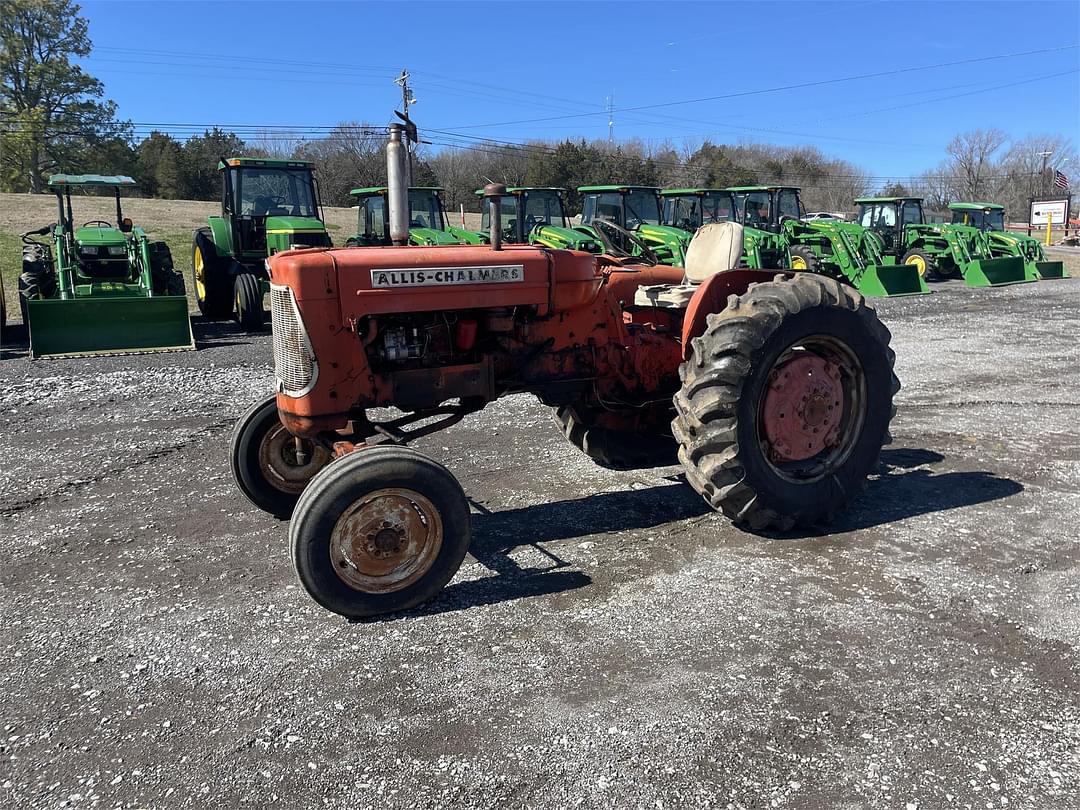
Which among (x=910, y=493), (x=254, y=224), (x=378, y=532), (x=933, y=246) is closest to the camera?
(x=378, y=532)

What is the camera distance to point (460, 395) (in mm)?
4426

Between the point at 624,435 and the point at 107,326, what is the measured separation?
Result: 7.89 meters

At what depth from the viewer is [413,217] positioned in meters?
16.6

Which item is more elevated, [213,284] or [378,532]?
[213,284]

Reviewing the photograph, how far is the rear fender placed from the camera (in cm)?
460

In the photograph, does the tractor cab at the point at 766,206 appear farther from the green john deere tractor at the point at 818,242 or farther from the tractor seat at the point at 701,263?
the tractor seat at the point at 701,263

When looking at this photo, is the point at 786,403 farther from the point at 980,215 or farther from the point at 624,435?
the point at 980,215

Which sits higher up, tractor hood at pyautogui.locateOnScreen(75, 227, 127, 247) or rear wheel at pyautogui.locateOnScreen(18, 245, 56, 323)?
tractor hood at pyautogui.locateOnScreen(75, 227, 127, 247)

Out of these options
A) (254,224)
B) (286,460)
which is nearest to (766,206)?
(254,224)

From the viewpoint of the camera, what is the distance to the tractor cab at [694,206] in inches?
768

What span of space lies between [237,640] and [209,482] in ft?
7.62

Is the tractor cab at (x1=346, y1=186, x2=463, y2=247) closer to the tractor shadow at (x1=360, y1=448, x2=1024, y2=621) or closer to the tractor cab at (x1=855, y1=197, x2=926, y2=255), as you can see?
the tractor shadow at (x1=360, y1=448, x2=1024, y2=621)

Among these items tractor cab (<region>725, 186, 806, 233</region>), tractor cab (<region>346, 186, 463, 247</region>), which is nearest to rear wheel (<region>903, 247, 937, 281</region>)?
tractor cab (<region>725, 186, 806, 233</region>)

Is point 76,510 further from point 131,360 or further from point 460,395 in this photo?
point 131,360
